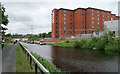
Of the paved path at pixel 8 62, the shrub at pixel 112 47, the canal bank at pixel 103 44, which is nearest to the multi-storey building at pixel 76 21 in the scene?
the canal bank at pixel 103 44

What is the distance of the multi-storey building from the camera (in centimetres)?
4909

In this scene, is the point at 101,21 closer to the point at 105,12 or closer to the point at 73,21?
the point at 105,12

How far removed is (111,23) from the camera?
32938mm

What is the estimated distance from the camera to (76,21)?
5175 centimetres

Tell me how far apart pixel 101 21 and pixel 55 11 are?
1006 inches

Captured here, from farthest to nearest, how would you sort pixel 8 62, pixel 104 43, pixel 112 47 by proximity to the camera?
pixel 104 43 → pixel 112 47 → pixel 8 62

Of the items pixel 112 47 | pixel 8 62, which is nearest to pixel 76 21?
pixel 112 47

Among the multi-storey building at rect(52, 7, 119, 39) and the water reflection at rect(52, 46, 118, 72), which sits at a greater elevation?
the multi-storey building at rect(52, 7, 119, 39)

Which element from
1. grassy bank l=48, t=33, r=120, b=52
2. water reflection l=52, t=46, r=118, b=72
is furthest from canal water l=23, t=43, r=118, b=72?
grassy bank l=48, t=33, r=120, b=52

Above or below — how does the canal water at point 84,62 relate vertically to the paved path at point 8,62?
below

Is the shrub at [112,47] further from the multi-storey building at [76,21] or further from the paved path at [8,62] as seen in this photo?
the multi-storey building at [76,21]

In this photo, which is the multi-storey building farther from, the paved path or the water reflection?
the paved path

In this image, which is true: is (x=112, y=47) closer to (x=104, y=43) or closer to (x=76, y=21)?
(x=104, y=43)

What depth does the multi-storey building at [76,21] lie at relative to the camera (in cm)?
4909
